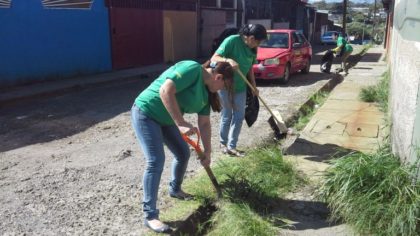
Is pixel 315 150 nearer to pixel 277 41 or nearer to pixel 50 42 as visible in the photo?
pixel 277 41

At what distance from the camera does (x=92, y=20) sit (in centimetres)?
1376

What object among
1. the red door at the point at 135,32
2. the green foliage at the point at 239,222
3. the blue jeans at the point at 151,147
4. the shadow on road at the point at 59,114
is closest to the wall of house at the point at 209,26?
the red door at the point at 135,32

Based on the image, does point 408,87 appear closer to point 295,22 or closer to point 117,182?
point 117,182

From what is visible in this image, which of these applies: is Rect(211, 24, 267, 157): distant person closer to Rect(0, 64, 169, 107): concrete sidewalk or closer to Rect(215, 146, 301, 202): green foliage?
Rect(215, 146, 301, 202): green foliage

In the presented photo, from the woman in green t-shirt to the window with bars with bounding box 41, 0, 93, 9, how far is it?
9880mm

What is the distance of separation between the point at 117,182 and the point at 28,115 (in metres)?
4.48

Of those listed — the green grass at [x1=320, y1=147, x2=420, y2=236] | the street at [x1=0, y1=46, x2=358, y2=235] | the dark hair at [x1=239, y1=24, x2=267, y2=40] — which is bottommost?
the street at [x1=0, y1=46, x2=358, y2=235]

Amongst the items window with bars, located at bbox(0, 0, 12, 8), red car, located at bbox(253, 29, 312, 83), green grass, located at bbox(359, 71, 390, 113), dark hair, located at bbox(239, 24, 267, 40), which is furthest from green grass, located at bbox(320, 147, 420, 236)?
window with bars, located at bbox(0, 0, 12, 8)

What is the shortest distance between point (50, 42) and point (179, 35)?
746 cm

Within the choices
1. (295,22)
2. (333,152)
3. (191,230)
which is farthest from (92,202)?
(295,22)

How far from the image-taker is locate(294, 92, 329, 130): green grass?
7.46m

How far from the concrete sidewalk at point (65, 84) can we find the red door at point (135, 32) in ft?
2.20

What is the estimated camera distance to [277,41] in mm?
13078

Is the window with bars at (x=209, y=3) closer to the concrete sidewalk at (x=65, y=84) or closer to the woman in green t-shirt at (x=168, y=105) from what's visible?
the concrete sidewalk at (x=65, y=84)
